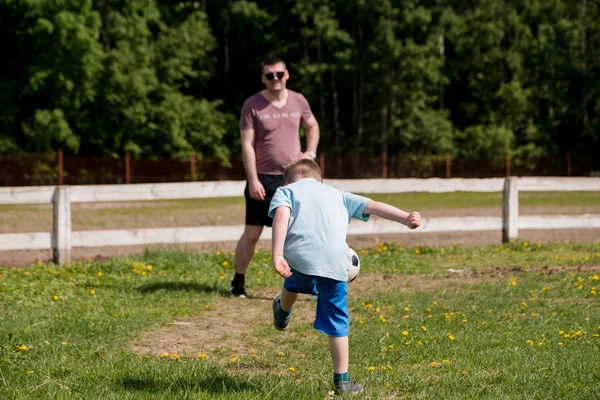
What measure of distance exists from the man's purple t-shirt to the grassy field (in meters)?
1.28

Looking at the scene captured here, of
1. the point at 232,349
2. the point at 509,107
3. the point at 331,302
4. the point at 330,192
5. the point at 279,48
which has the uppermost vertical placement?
the point at 279,48

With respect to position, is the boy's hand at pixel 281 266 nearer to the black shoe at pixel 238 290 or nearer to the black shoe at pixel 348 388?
the black shoe at pixel 348 388

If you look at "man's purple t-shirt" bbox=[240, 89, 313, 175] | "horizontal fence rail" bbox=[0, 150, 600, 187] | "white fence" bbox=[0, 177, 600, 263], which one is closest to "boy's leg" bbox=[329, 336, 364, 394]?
"man's purple t-shirt" bbox=[240, 89, 313, 175]

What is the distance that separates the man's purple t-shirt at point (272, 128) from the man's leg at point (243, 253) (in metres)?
0.59

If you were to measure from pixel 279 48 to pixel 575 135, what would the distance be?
1652 cm

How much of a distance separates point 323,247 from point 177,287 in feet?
12.8

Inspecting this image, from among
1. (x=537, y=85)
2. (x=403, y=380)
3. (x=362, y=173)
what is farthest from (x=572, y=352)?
(x=537, y=85)

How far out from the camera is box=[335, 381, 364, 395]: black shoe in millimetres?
4070

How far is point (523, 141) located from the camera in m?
43.7

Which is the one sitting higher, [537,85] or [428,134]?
[537,85]

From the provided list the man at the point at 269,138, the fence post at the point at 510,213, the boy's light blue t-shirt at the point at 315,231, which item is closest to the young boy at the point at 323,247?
the boy's light blue t-shirt at the point at 315,231

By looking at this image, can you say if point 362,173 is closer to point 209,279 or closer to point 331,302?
point 209,279

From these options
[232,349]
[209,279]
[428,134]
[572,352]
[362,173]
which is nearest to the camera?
[572,352]

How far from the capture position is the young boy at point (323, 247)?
4.11 meters
